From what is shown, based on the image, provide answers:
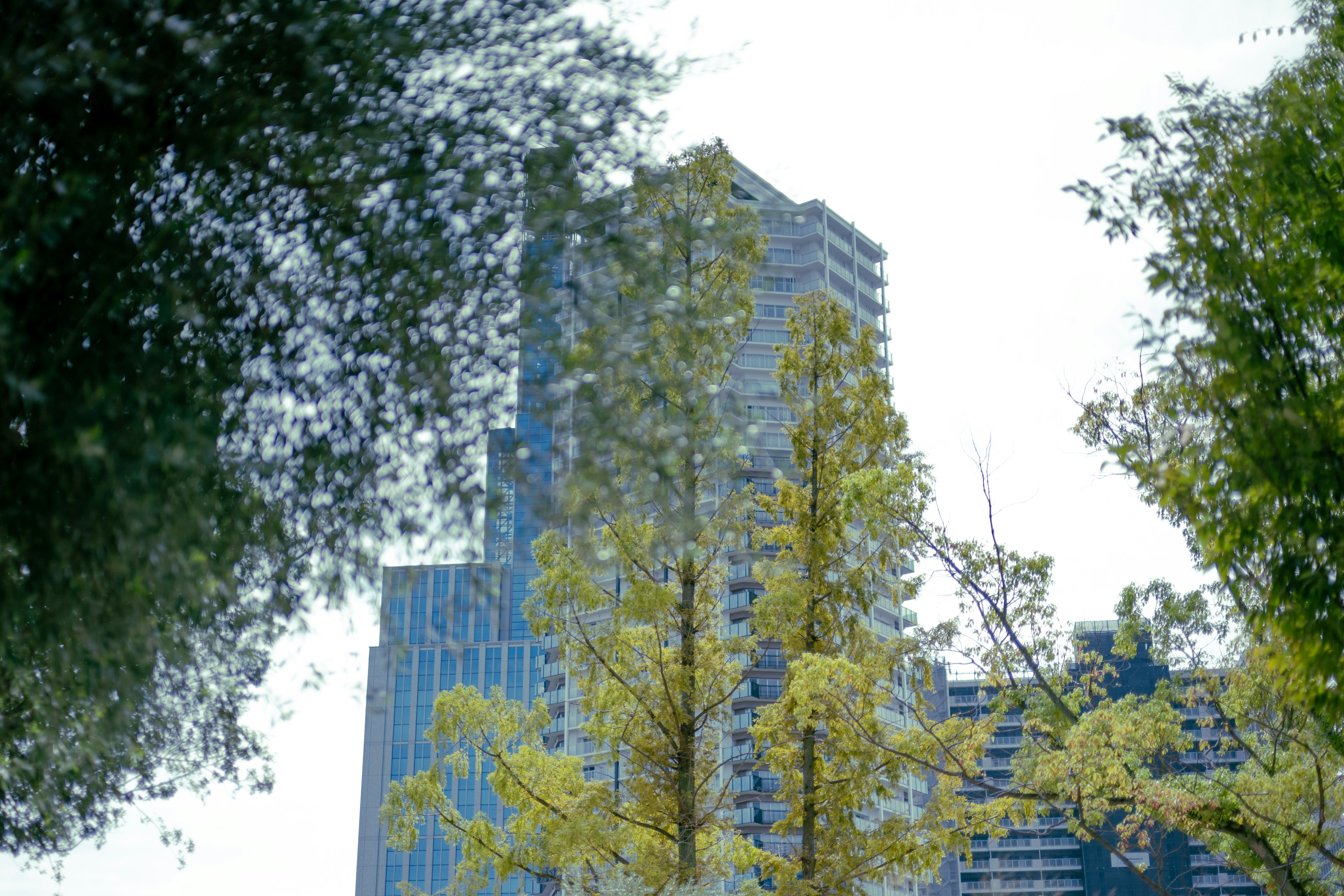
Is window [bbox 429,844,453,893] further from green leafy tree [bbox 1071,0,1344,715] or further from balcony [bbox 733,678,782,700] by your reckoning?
green leafy tree [bbox 1071,0,1344,715]

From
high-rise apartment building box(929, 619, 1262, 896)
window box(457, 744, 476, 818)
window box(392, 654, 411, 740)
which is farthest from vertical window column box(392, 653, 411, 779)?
high-rise apartment building box(929, 619, 1262, 896)

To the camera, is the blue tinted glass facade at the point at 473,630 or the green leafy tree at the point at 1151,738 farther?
the green leafy tree at the point at 1151,738

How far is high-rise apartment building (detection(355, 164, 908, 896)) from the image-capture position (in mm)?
5926

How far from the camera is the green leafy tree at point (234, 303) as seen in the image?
422cm

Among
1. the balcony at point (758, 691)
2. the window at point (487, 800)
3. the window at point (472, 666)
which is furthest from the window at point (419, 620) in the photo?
the balcony at point (758, 691)

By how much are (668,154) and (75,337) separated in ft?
11.8

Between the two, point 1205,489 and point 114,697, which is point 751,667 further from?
point 114,697

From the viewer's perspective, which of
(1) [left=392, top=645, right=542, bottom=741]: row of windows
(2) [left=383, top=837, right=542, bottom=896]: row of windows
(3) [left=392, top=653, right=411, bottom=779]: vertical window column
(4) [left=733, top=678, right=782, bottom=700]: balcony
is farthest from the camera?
(3) [left=392, top=653, right=411, bottom=779]: vertical window column

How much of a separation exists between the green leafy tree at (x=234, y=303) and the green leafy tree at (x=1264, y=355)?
366cm

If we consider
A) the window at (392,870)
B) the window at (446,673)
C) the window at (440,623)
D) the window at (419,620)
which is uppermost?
the window at (419,620)

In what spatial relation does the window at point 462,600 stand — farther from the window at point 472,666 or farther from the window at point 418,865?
the window at point 472,666

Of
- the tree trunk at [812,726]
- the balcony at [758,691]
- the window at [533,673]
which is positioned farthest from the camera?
the window at [533,673]

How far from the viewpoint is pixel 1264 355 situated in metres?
6.88

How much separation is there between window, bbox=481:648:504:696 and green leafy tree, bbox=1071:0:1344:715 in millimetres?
119120
